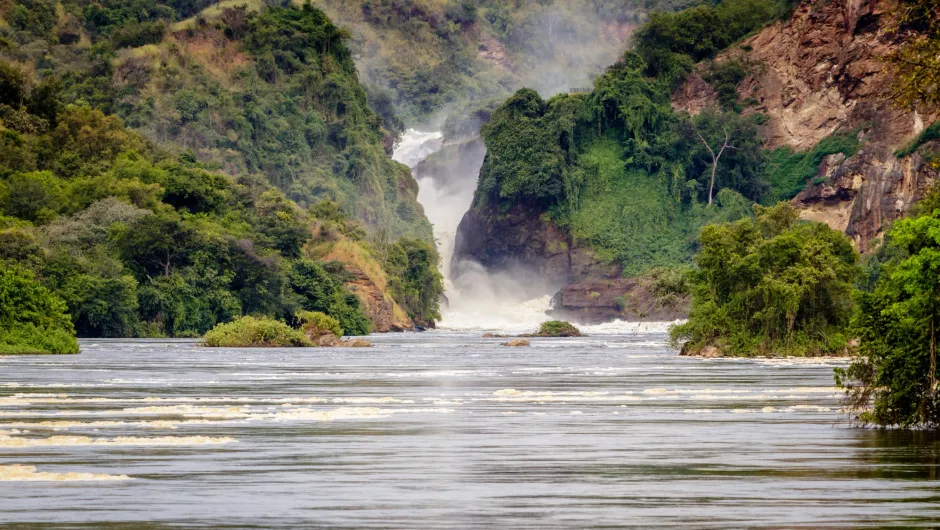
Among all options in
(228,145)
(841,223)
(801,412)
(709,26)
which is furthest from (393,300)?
(801,412)

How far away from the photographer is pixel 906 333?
24547 millimetres

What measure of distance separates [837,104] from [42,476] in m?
165

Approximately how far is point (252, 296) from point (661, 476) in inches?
3564

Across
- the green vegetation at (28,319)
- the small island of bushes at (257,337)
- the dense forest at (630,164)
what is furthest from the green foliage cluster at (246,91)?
the green vegetation at (28,319)

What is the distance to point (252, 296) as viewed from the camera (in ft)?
354

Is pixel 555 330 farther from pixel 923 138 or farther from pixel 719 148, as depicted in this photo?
pixel 719 148

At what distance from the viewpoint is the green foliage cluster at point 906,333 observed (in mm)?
24297

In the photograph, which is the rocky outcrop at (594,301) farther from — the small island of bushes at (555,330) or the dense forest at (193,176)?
the small island of bushes at (555,330)

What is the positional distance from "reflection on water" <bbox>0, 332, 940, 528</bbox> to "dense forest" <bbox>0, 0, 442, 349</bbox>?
33967 millimetres

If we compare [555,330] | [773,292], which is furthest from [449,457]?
[555,330]

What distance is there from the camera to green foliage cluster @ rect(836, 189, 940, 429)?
24.3 m

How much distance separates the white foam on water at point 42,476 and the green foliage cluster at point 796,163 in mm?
155765

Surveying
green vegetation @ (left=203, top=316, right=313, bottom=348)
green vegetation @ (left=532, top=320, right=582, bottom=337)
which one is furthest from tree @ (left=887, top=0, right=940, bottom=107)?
green vegetation @ (left=532, top=320, right=582, bottom=337)

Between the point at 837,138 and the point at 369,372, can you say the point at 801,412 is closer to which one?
the point at 369,372
